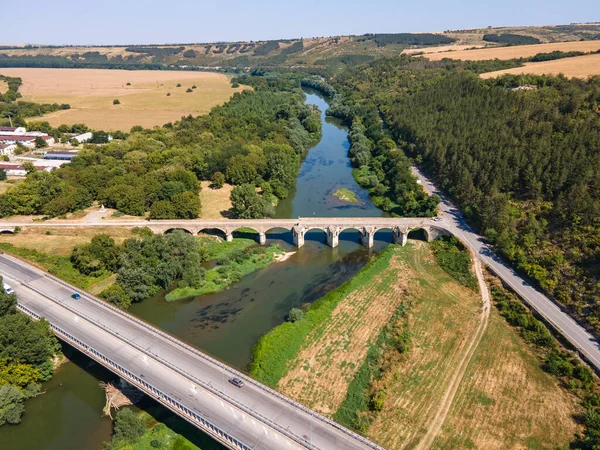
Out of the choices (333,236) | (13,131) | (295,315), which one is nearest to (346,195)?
(333,236)

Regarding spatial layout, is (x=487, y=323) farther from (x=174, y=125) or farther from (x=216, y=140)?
(x=174, y=125)

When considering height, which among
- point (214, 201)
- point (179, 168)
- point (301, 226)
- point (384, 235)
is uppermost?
point (179, 168)

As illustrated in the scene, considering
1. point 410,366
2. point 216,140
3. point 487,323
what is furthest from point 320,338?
point 216,140

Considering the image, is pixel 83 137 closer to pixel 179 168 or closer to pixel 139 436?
pixel 179 168

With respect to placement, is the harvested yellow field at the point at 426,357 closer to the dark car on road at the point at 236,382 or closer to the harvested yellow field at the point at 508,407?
the harvested yellow field at the point at 508,407

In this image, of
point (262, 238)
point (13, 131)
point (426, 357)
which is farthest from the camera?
point (13, 131)

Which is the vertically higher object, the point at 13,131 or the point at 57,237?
the point at 13,131

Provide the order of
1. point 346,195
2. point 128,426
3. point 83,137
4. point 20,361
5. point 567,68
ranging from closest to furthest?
point 128,426 → point 20,361 → point 346,195 → point 567,68 → point 83,137
